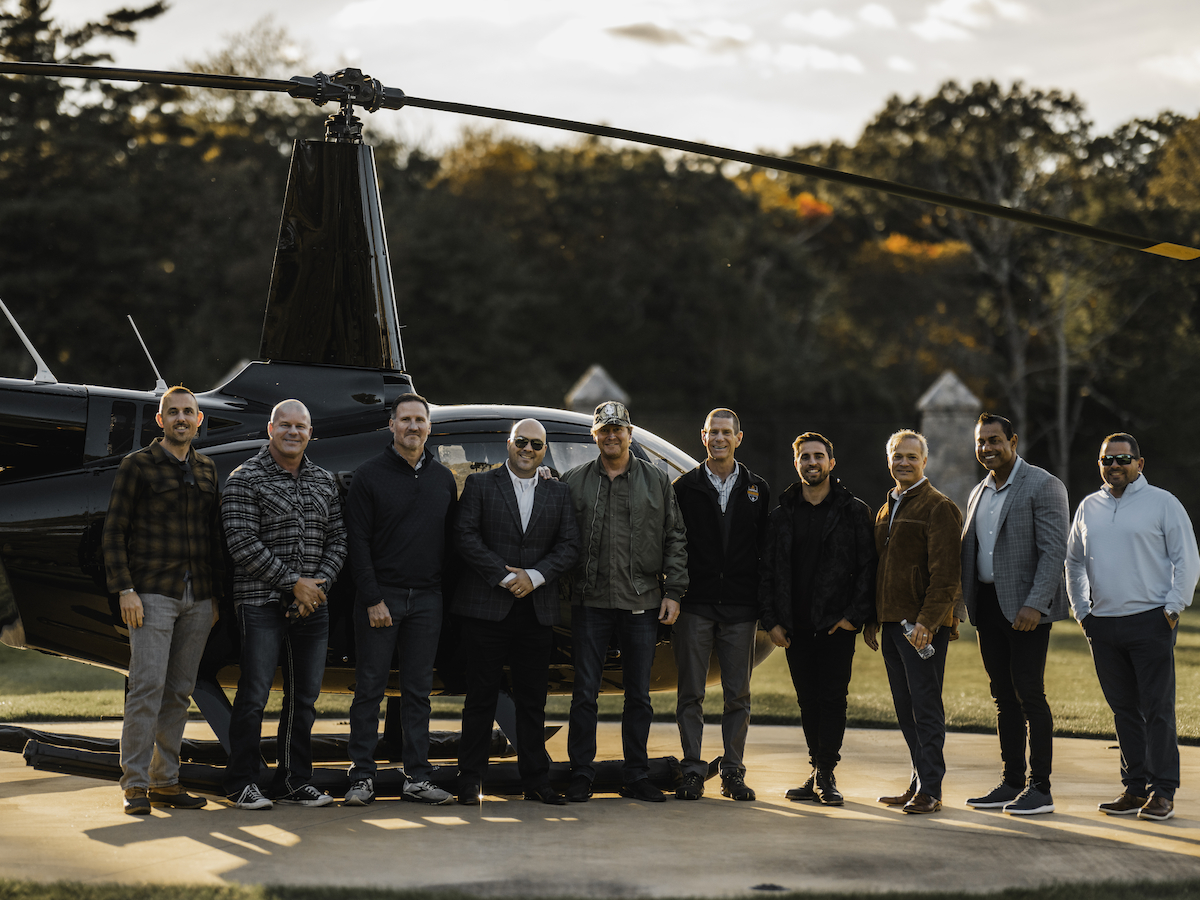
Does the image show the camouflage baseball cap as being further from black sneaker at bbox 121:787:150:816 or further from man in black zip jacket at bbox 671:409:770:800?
black sneaker at bbox 121:787:150:816

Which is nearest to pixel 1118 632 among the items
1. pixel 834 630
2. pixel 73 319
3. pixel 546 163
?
pixel 834 630

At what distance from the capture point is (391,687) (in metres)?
6.73

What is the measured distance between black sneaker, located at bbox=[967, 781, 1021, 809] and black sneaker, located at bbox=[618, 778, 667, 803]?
65.2 inches

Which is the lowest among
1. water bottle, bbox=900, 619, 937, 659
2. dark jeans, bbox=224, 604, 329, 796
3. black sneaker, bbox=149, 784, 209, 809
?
black sneaker, bbox=149, 784, 209, 809

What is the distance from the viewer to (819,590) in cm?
635

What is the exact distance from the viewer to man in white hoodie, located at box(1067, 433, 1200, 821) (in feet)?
20.0

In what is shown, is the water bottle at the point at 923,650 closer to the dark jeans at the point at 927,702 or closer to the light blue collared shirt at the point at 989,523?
the dark jeans at the point at 927,702

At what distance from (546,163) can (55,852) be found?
125 ft

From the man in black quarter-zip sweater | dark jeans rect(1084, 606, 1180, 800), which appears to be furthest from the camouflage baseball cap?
dark jeans rect(1084, 606, 1180, 800)

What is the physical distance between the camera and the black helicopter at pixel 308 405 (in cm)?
639

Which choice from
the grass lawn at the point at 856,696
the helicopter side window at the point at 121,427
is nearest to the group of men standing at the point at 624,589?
the helicopter side window at the point at 121,427

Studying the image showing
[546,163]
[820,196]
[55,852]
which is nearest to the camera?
Result: [55,852]

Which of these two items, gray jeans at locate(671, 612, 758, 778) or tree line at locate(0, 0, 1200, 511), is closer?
gray jeans at locate(671, 612, 758, 778)

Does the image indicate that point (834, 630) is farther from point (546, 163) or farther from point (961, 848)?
point (546, 163)
